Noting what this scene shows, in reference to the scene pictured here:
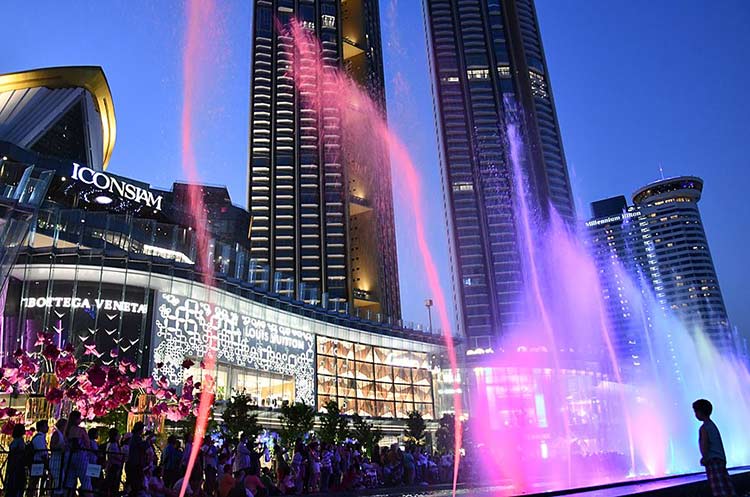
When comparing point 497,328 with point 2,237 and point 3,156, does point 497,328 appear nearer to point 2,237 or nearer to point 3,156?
point 3,156

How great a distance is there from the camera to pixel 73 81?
2194 inches

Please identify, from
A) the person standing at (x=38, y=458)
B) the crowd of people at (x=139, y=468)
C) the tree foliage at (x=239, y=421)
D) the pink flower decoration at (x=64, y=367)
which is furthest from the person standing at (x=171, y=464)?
the tree foliage at (x=239, y=421)

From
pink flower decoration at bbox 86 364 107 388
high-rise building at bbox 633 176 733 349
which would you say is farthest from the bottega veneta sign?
high-rise building at bbox 633 176 733 349

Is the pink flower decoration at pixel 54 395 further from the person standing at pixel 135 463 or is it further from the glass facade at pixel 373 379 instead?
the glass facade at pixel 373 379

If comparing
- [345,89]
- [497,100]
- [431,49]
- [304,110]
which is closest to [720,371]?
[304,110]

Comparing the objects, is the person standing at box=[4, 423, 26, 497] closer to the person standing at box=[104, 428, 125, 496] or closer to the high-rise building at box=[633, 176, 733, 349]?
the person standing at box=[104, 428, 125, 496]

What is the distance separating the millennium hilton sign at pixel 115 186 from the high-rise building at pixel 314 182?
42940 millimetres

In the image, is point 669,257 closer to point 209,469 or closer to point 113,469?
point 209,469

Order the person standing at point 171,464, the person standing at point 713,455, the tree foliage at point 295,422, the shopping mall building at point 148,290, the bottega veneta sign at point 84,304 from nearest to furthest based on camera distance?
the person standing at point 713,455 → the person standing at point 171,464 → the tree foliage at point 295,422 → the bottega veneta sign at point 84,304 → the shopping mall building at point 148,290

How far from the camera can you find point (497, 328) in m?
106

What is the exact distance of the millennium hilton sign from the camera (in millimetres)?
44094

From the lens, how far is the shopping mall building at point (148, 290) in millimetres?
33406

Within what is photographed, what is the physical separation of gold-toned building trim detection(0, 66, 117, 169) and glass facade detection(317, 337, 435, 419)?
34.9m

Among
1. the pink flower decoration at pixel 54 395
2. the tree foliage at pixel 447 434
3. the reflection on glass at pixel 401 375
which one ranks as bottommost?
the tree foliage at pixel 447 434
